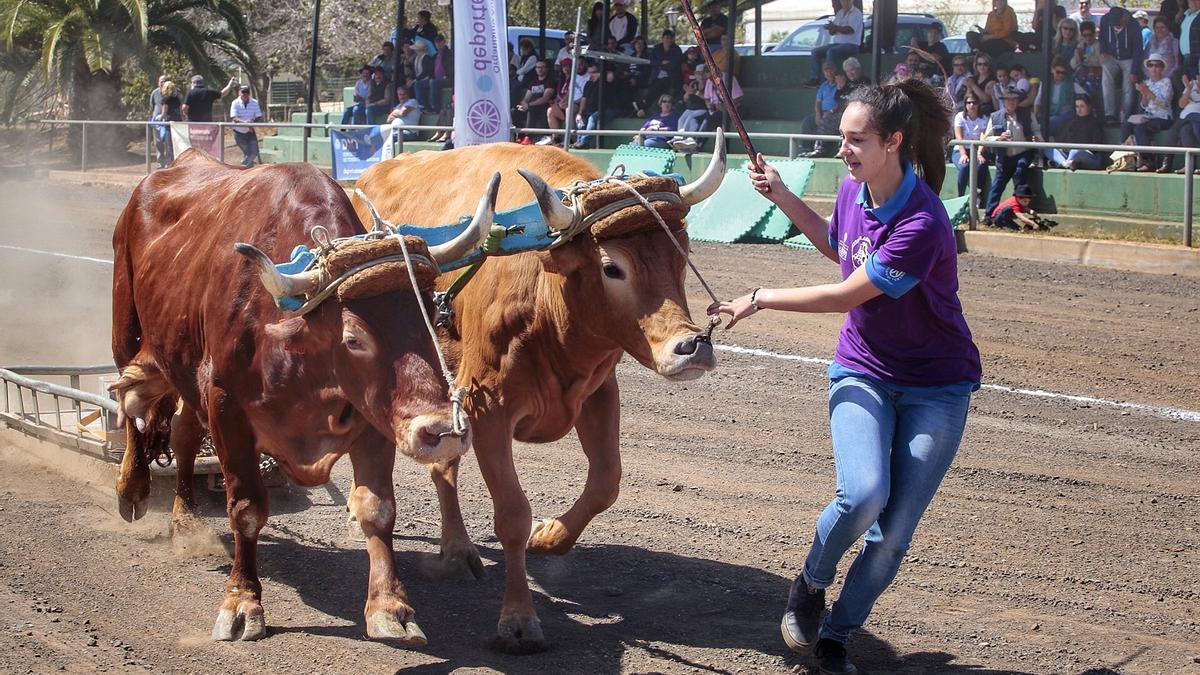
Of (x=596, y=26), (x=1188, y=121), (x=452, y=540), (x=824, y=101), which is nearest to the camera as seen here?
(x=452, y=540)

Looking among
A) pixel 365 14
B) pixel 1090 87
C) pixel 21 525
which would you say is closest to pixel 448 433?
pixel 21 525

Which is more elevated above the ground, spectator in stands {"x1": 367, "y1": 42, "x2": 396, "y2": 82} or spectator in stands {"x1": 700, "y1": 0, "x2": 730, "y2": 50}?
spectator in stands {"x1": 700, "y1": 0, "x2": 730, "y2": 50}

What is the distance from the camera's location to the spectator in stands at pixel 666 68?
2145 centimetres

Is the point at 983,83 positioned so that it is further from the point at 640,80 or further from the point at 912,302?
the point at 912,302

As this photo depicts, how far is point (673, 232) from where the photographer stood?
5465mm

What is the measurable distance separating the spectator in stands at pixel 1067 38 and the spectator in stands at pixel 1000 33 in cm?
122

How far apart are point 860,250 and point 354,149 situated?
1766 centimetres

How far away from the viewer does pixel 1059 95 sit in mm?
16688

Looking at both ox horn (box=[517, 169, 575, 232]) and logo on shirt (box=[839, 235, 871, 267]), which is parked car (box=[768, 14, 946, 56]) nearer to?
ox horn (box=[517, 169, 575, 232])

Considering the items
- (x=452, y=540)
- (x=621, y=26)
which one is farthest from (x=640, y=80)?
(x=452, y=540)

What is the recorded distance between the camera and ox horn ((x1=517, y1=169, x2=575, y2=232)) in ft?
17.1

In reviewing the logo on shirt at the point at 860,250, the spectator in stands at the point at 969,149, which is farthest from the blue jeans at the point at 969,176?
the logo on shirt at the point at 860,250

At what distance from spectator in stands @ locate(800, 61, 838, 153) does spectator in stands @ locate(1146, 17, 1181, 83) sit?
420cm

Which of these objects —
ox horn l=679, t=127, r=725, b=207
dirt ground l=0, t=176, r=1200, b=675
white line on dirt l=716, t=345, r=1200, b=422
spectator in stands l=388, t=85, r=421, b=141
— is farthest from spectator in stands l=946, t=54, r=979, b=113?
ox horn l=679, t=127, r=725, b=207
